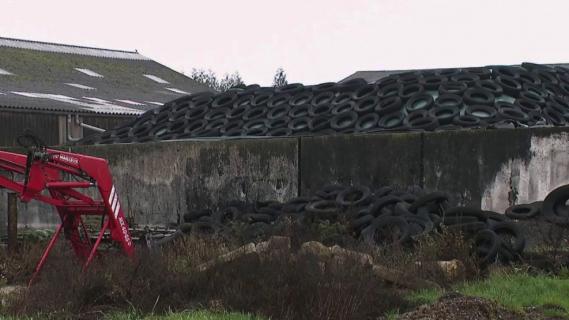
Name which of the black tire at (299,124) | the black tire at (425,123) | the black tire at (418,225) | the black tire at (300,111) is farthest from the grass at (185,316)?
the black tire at (300,111)

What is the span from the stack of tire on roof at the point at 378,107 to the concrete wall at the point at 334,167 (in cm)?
161

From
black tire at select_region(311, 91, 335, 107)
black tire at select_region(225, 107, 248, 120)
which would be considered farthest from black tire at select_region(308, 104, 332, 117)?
black tire at select_region(225, 107, 248, 120)

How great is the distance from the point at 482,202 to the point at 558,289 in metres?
4.52

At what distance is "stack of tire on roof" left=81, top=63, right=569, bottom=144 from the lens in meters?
13.9

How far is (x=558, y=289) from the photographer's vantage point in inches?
269

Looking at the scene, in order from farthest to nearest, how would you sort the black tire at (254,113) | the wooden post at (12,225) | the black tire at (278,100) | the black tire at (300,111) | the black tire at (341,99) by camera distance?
the black tire at (278,100) < the black tire at (254,113) < the black tire at (341,99) < the black tire at (300,111) < the wooden post at (12,225)

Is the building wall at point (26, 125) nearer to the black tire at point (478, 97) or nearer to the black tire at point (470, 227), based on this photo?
the black tire at point (478, 97)

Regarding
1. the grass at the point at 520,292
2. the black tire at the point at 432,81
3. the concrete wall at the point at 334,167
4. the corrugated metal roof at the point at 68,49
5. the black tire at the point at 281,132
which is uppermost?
the corrugated metal roof at the point at 68,49

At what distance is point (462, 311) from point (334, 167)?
7089mm

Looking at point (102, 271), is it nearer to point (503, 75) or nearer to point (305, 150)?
point (305, 150)

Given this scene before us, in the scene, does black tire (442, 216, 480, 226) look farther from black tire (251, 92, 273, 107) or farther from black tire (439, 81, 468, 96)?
black tire (251, 92, 273, 107)

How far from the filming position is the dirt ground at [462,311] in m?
5.33

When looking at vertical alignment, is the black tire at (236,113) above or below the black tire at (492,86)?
below

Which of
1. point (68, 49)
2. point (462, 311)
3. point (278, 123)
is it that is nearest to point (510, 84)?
point (278, 123)
